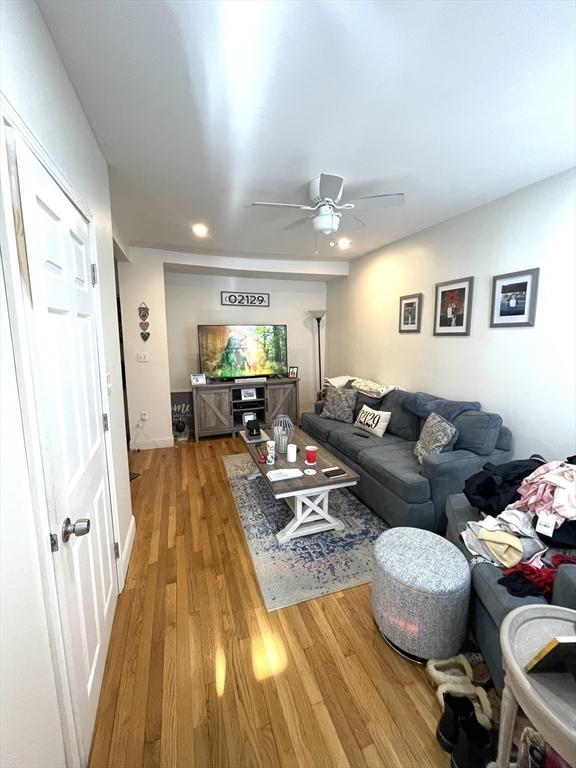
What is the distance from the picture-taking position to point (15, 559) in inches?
30.5

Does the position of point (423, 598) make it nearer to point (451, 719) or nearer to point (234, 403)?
point (451, 719)

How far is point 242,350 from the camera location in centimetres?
483

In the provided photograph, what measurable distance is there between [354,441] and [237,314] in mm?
2948

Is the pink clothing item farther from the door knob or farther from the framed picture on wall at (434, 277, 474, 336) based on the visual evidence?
the door knob

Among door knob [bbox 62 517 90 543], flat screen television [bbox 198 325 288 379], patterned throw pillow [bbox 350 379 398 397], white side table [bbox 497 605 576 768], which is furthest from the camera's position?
flat screen television [bbox 198 325 288 379]

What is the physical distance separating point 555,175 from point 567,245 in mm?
501

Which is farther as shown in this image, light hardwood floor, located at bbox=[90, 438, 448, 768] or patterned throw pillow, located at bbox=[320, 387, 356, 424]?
patterned throw pillow, located at bbox=[320, 387, 356, 424]

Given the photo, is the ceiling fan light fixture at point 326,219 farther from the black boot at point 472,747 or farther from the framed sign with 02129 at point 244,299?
the framed sign with 02129 at point 244,299

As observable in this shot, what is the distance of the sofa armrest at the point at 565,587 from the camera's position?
1149 millimetres

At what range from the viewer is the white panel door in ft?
3.10

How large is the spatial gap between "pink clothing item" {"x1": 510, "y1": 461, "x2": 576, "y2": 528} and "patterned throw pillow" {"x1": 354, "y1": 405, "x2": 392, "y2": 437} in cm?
171

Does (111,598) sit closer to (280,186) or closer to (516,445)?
(280,186)

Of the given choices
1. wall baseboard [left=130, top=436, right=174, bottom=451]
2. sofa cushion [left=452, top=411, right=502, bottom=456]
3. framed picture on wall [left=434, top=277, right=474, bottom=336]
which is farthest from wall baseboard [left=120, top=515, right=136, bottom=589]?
framed picture on wall [left=434, top=277, right=474, bottom=336]

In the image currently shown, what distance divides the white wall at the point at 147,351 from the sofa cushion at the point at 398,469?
2.76 meters
